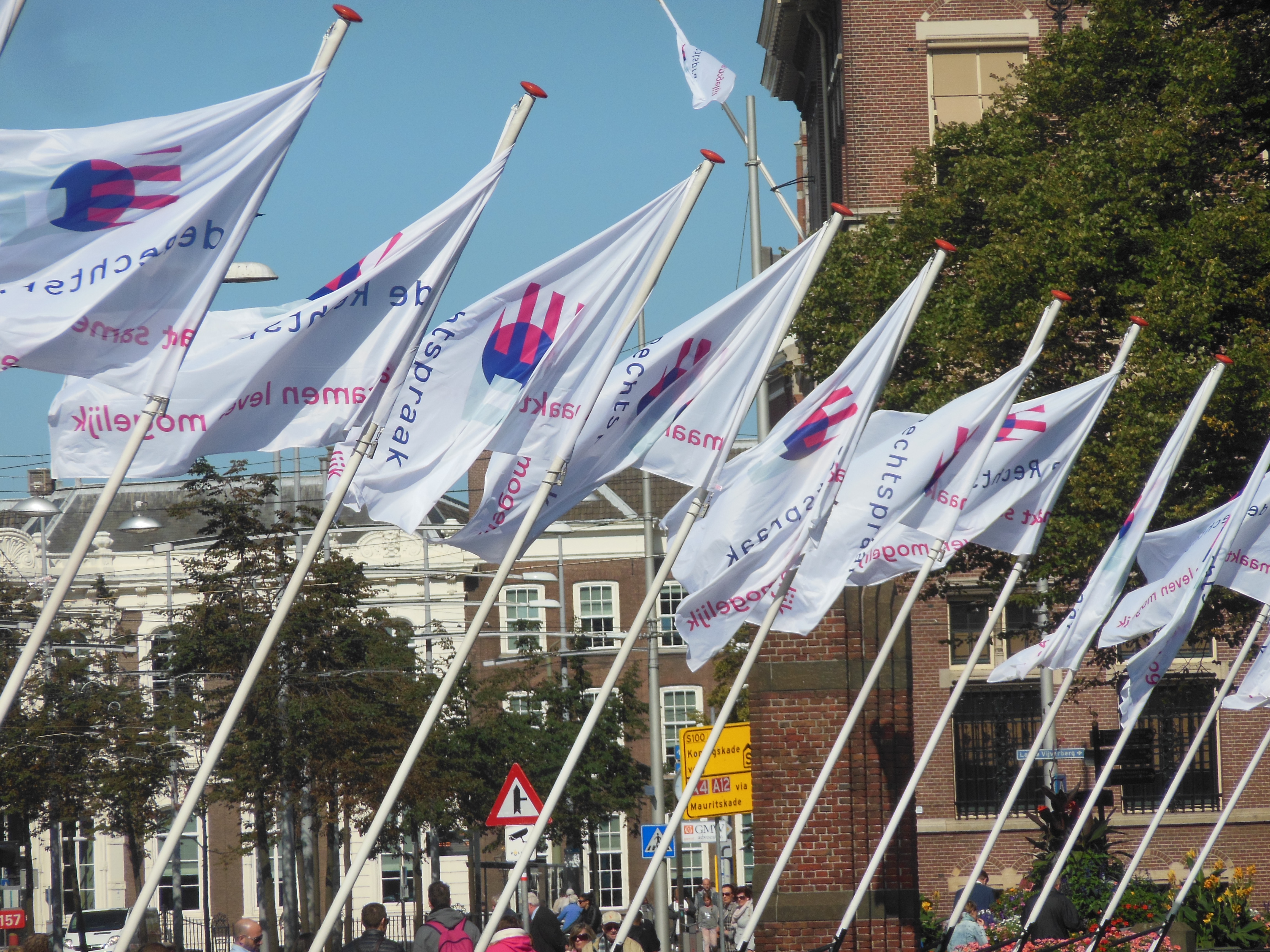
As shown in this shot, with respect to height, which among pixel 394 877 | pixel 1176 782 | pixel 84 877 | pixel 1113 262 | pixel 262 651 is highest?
pixel 1113 262

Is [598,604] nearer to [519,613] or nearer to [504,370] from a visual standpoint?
[519,613]

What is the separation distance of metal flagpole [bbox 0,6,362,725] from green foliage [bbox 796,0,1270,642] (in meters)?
14.8

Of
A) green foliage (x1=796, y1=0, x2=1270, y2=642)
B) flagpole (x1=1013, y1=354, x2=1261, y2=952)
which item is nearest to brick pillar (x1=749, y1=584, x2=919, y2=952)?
flagpole (x1=1013, y1=354, x2=1261, y2=952)

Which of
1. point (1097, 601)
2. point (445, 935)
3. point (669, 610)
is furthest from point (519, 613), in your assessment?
point (445, 935)

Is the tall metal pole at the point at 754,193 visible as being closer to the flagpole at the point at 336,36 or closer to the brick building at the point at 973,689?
the brick building at the point at 973,689

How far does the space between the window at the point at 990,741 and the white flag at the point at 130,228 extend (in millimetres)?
32943

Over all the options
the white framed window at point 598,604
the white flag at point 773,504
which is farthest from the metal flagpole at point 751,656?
the white framed window at point 598,604

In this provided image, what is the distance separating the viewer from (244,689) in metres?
8.72

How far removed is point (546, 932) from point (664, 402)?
858cm

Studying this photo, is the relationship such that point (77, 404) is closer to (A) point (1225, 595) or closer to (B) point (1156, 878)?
(A) point (1225, 595)

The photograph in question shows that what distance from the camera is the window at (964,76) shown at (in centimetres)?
3888

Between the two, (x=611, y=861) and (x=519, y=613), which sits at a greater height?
(x=519, y=613)

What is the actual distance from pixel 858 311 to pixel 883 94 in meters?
14.2

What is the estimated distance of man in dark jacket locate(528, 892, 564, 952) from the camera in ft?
57.4
